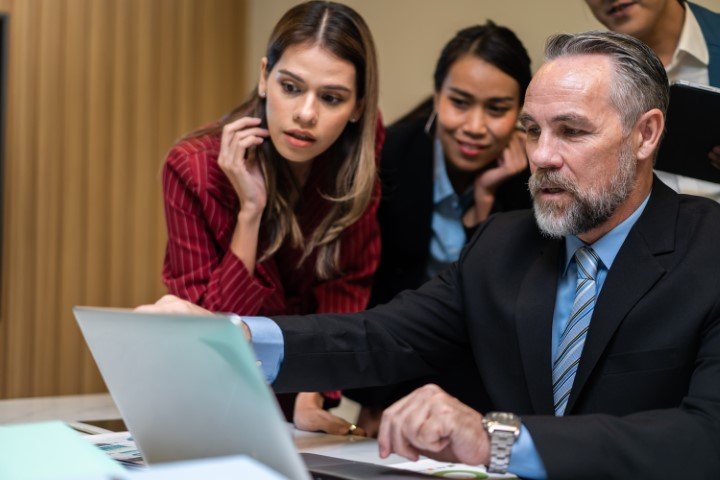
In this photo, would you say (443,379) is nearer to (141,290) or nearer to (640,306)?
(640,306)

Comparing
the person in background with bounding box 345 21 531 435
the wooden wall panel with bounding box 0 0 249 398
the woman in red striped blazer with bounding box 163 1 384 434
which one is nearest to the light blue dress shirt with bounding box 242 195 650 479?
the woman in red striped blazer with bounding box 163 1 384 434

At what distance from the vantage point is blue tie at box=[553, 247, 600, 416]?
4.63ft

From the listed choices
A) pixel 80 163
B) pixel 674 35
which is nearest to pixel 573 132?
pixel 674 35

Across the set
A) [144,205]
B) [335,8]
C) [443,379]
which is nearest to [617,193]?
[443,379]

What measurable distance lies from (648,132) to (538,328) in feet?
1.21

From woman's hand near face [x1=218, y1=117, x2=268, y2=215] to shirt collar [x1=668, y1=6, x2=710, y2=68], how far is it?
942mm

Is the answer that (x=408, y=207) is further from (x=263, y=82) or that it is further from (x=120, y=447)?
(x=120, y=447)

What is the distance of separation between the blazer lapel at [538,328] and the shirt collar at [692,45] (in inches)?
28.0

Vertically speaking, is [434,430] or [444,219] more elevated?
[444,219]

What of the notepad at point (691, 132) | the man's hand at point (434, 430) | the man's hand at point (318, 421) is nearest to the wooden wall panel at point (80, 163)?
the man's hand at point (318, 421)

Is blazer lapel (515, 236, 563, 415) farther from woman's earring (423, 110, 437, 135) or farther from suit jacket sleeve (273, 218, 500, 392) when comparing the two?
woman's earring (423, 110, 437, 135)

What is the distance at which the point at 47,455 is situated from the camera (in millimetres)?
893

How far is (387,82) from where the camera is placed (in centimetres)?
352

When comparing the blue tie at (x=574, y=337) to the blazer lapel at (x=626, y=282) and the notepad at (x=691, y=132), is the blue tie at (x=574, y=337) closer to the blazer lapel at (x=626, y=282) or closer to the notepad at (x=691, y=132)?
the blazer lapel at (x=626, y=282)
